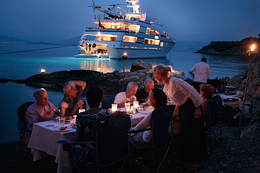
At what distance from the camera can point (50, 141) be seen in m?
2.39

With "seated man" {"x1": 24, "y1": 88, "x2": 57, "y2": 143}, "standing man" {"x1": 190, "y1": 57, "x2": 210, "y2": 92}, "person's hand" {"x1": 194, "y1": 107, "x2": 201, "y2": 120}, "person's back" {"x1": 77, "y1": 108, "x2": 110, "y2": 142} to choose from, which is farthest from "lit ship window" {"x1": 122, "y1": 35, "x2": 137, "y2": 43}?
"person's back" {"x1": 77, "y1": 108, "x2": 110, "y2": 142}

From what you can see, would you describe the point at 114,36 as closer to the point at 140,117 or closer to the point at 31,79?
the point at 31,79

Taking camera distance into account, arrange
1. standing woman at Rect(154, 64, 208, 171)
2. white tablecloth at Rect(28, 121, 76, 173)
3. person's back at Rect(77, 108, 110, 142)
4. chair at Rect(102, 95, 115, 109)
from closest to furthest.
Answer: person's back at Rect(77, 108, 110, 142)
white tablecloth at Rect(28, 121, 76, 173)
standing woman at Rect(154, 64, 208, 171)
chair at Rect(102, 95, 115, 109)

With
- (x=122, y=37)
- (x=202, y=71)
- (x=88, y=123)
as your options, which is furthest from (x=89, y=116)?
(x=122, y=37)

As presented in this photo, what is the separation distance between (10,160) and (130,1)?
36.2m

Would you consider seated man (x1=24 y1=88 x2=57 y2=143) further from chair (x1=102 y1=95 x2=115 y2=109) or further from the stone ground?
chair (x1=102 y1=95 x2=115 y2=109)

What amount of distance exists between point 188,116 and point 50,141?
1810 millimetres

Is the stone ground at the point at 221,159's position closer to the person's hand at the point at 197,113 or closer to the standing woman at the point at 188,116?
the standing woman at the point at 188,116

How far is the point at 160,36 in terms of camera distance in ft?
116

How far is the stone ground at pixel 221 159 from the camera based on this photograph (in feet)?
8.61

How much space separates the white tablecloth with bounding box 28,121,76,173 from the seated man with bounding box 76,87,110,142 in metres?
0.31

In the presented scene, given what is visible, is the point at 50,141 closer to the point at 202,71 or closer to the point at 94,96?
the point at 94,96

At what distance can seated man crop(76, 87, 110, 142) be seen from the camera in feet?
6.57

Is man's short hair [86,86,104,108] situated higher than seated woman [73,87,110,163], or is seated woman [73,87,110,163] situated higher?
man's short hair [86,86,104,108]
